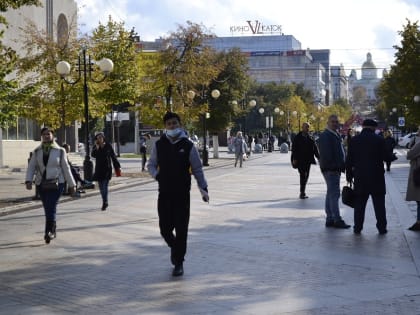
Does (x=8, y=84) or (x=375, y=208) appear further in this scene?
(x=8, y=84)

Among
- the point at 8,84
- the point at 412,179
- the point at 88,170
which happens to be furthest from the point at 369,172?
the point at 88,170

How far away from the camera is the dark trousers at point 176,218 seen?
8.38 metres

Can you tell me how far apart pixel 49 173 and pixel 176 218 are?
320 cm

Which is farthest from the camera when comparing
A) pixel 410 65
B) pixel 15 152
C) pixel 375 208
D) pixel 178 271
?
pixel 410 65

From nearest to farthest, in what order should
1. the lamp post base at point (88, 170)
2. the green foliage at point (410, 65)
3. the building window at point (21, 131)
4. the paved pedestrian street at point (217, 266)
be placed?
the paved pedestrian street at point (217, 266) → the lamp post base at point (88, 170) → the building window at point (21, 131) → the green foliage at point (410, 65)

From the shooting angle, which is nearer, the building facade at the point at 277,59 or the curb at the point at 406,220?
the curb at the point at 406,220

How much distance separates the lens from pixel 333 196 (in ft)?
40.1

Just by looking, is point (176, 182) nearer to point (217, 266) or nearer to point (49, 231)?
point (217, 266)

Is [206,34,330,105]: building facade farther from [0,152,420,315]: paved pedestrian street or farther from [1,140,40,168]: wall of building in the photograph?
[0,152,420,315]: paved pedestrian street

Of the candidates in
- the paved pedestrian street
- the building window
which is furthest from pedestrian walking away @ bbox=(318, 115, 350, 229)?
the building window

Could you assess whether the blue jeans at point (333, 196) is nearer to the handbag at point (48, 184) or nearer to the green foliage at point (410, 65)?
the handbag at point (48, 184)

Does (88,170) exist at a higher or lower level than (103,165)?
lower

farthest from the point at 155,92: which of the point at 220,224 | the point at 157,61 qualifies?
the point at 220,224

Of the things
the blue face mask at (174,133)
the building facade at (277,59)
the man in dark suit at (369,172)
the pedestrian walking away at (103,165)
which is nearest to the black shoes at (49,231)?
the blue face mask at (174,133)
